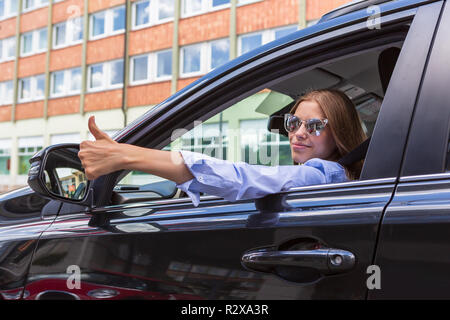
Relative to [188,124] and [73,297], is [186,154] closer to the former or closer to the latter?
[188,124]

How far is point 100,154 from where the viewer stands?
46.5 inches

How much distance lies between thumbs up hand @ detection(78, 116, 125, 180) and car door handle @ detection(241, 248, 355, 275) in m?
0.37

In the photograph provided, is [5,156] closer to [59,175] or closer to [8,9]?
[8,9]

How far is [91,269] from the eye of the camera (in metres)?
1.45

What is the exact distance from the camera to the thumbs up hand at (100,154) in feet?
3.85

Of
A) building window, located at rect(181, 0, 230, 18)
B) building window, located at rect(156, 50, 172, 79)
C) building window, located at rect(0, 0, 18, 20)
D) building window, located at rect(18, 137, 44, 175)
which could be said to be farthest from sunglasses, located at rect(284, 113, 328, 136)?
building window, located at rect(0, 0, 18, 20)

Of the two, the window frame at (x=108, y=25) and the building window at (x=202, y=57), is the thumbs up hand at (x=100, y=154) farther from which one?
the window frame at (x=108, y=25)

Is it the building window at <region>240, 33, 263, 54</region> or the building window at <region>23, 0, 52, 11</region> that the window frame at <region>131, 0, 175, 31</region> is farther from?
the building window at <region>23, 0, 52, 11</region>

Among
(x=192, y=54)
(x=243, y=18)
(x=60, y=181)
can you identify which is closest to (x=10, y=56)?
(x=192, y=54)

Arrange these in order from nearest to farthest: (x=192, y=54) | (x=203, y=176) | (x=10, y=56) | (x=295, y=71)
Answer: (x=203, y=176), (x=295, y=71), (x=192, y=54), (x=10, y=56)

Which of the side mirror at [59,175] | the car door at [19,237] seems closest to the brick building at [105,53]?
the side mirror at [59,175]

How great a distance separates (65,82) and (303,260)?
92.8 feet

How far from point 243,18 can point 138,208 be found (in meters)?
19.8

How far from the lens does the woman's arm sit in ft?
3.85
